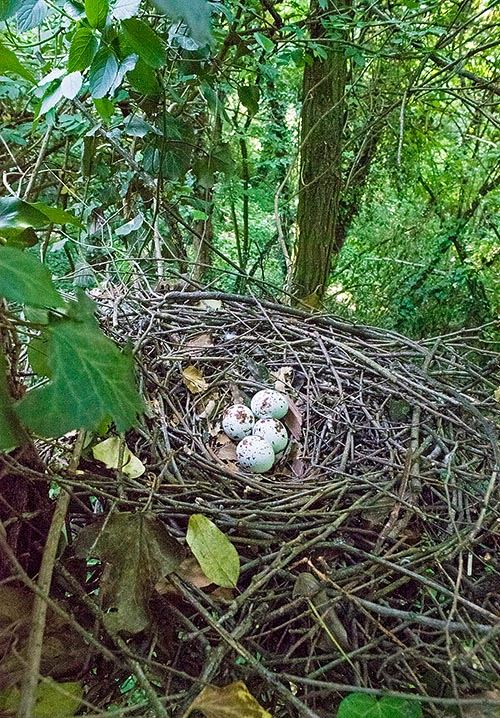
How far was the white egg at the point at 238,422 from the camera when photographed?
1.05 m

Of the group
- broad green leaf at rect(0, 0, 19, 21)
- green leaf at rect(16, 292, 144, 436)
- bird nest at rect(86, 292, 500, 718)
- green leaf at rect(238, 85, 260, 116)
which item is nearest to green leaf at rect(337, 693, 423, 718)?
bird nest at rect(86, 292, 500, 718)

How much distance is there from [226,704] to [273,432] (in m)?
0.59

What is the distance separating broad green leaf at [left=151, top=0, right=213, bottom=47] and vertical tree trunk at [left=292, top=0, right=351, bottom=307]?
1663mm

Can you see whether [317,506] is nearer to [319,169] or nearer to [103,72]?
[103,72]

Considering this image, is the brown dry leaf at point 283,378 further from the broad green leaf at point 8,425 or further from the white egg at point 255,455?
the broad green leaf at point 8,425

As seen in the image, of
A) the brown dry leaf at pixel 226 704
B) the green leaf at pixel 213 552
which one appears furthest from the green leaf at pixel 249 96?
the brown dry leaf at pixel 226 704

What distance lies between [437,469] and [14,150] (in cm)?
159

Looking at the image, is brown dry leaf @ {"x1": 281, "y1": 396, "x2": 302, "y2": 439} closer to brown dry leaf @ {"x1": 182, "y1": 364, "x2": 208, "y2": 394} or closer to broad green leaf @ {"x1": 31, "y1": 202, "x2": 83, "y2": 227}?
brown dry leaf @ {"x1": 182, "y1": 364, "x2": 208, "y2": 394}

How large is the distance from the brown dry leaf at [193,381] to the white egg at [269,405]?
0.12m

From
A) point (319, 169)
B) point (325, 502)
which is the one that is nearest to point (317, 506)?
point (325, 502)

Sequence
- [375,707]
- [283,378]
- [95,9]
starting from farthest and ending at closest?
[283,378] < [95,9] < [375,707]

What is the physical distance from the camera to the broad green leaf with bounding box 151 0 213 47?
0.81 feet

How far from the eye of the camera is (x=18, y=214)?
521 millimetres

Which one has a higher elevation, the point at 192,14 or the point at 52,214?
the point at 192,14
